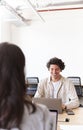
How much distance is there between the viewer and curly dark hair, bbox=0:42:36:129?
3.06 ft

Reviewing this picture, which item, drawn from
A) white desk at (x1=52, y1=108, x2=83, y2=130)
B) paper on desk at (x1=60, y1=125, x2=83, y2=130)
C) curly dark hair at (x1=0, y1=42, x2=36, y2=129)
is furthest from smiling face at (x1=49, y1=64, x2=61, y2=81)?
curly dark hair at (x1=0, y1=42, x2=36, y2=129)

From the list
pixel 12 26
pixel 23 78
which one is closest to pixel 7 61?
pixel 23 78

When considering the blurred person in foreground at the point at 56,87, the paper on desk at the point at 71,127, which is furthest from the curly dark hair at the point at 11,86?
the blurred person in foreground at the point at 56,87

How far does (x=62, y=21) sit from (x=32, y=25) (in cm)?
83

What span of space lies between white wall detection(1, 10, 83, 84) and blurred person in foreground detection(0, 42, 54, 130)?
4.80 metres

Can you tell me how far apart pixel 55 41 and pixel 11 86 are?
4.95 meters

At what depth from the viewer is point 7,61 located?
94cm

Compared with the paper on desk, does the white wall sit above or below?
above

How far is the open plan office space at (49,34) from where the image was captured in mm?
5660

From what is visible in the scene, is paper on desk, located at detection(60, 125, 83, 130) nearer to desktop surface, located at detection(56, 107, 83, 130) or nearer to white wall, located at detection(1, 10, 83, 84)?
desktop surface, located at detection(56, 107, 83, 130)

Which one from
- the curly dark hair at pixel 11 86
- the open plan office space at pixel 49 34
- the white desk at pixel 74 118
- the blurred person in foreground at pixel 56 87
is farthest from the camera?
the open plan office space at pixel 49 34

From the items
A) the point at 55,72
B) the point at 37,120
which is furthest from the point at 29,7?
the point at 37,120

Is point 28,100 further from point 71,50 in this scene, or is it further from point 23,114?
point 71,50

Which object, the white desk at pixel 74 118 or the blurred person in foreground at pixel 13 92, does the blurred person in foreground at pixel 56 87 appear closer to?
the white desk at pixel 74 118
